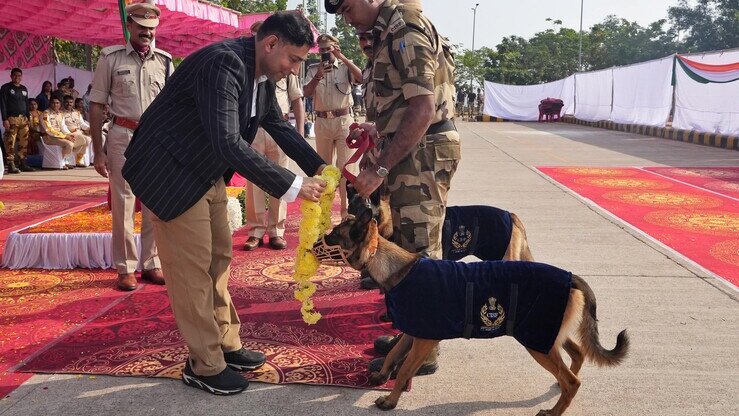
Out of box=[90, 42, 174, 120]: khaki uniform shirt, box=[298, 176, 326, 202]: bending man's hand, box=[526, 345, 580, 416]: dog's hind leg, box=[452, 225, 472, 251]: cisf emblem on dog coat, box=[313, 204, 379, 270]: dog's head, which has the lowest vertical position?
box=[526, 345, 580, 416]: dog's hind leg

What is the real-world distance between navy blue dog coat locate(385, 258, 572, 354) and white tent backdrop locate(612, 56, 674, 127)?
18864mm

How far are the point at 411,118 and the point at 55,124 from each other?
38.6 feet

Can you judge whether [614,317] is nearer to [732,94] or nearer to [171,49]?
[732,94]

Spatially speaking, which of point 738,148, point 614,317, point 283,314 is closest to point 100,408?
point 283,314

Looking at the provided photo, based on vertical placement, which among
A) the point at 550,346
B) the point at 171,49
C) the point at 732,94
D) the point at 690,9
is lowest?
the point at 550,346

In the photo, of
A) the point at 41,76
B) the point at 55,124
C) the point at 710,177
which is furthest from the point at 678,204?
the point at 41,76

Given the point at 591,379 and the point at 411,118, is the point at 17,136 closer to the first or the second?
the point at 411,118

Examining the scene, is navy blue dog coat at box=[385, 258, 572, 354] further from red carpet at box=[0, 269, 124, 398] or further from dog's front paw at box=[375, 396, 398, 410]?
red carpet at box=[0, 269, 124, 398]

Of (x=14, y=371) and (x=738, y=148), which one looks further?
(x=738, y=148)

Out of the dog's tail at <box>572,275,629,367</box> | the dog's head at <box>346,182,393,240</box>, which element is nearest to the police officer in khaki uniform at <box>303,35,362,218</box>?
the dog's head at <box>346,182,393,240</box>

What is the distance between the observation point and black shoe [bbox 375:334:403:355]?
3578 millimetres

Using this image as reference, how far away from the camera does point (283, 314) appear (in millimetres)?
4273

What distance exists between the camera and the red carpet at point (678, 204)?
594cm

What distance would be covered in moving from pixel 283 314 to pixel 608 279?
266 cm
